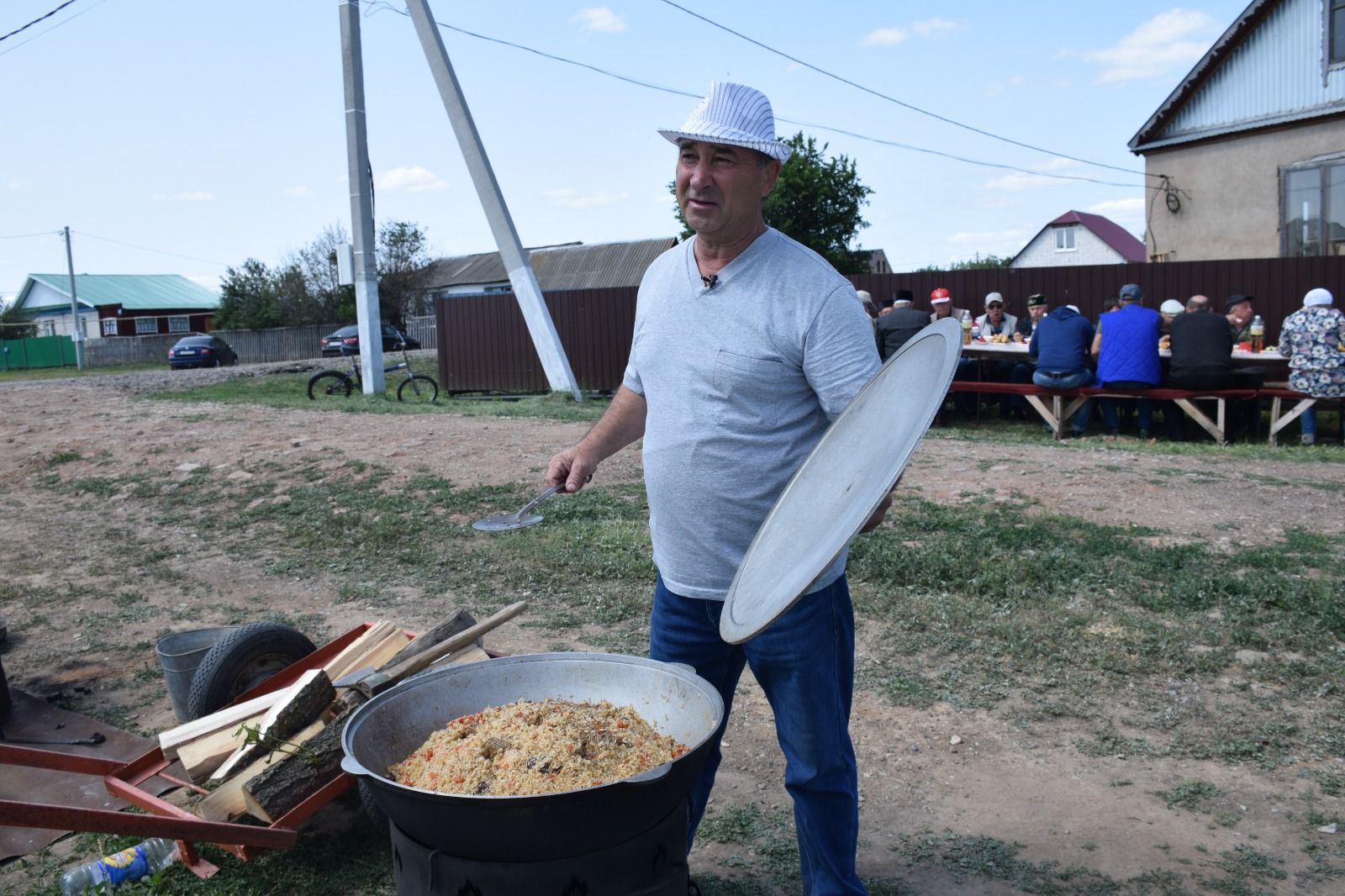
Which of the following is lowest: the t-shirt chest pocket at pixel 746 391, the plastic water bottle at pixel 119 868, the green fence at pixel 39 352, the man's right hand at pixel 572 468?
the plastic water bottle at pixel 119 868

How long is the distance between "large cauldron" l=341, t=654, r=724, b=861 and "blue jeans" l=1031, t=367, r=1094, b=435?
34.9 feet

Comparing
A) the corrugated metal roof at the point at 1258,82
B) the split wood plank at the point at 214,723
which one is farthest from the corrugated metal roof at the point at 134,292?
the split wood plank at the point at 214,723

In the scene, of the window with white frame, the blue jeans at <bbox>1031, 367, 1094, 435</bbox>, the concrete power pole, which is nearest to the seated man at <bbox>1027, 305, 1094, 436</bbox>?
the blue jeans at <bbox>1031, 367, 1094, 435</bbox>

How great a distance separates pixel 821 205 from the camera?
37656 millimetres

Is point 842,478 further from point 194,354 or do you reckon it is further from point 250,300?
point 250,300

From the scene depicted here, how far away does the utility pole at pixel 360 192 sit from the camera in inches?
667

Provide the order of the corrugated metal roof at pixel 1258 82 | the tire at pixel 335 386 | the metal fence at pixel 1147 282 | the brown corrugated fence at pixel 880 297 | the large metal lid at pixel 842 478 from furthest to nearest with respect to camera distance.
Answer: the tire at pixel 335 386, the corrugated metal roof at pixel 1258 82, the brown corrugated fence at pixel 880 297, the metal fence at pixel 1147 282, the large metal lid at pixel 842 478

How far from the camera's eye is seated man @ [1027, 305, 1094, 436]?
12.1 meters

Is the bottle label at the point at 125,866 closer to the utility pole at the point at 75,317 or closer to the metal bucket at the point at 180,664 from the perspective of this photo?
the metal bucket at the point at 180,664

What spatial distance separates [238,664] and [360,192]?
14.6m

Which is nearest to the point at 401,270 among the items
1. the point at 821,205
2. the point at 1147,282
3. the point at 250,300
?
the point at 250,300

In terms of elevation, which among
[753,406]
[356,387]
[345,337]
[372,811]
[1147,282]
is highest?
[345,337]

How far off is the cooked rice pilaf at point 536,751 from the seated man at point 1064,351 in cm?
1074

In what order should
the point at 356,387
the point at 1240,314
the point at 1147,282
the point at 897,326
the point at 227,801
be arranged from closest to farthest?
1. the point at 227,801
2. the point at 897,326
3. the point at 1240,314
4. the point at 1147,282
5. the point at 356,387
